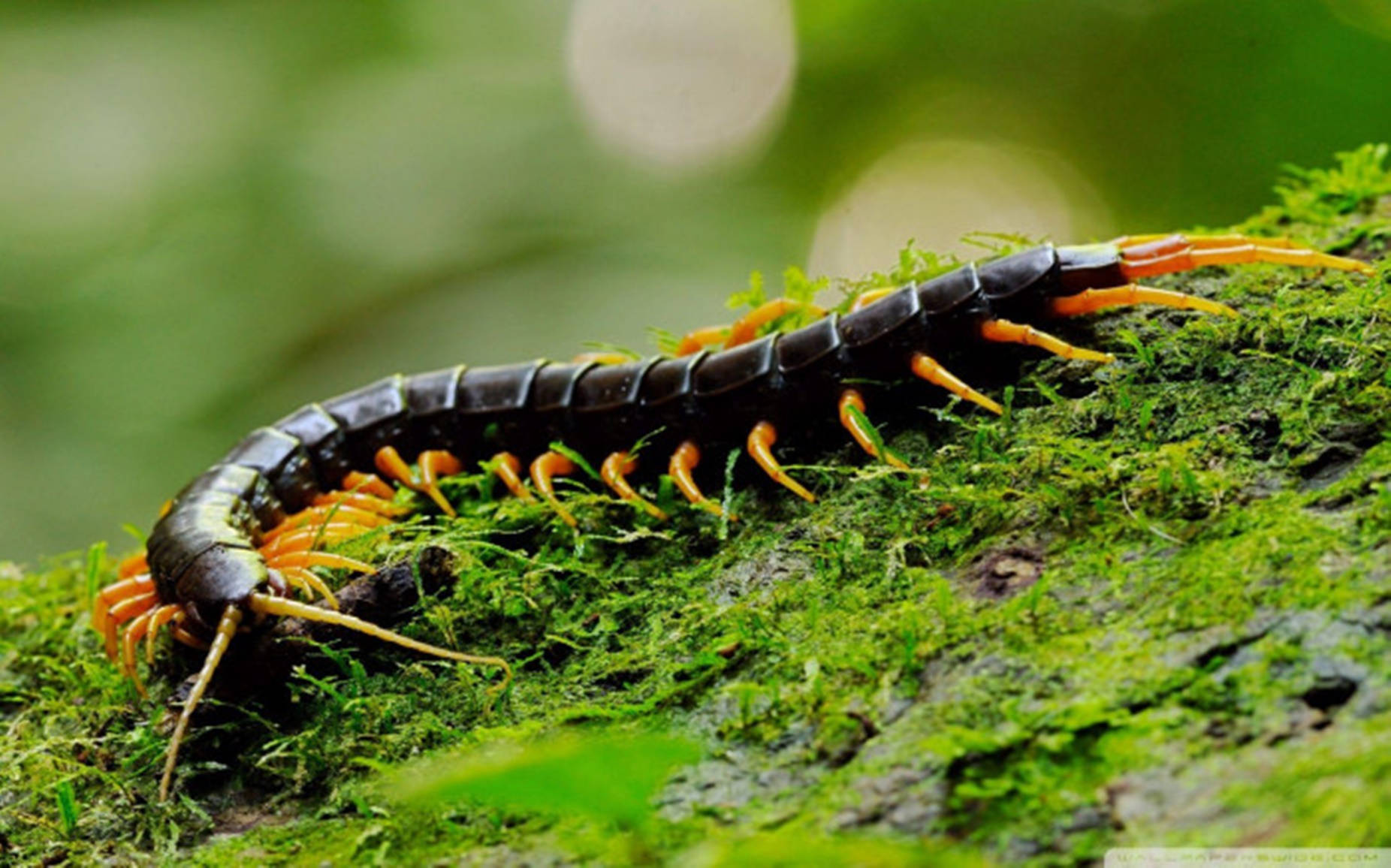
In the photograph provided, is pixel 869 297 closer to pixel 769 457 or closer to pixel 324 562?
pixel 769 457

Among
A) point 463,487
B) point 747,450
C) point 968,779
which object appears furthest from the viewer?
point 463,487

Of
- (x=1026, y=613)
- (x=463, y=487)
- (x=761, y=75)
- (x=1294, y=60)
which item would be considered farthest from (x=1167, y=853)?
(x=761, y=75)

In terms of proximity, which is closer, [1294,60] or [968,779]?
[968,779]

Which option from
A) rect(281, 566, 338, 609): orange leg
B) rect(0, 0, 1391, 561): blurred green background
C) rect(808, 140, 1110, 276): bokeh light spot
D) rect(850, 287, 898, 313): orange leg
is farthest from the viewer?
rect(808, 140, 1110, 276): bokeh light spot

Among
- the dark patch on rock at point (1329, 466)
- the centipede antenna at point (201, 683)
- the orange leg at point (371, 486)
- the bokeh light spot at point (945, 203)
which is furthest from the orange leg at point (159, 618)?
the bokeh light spot at point (945, 203)

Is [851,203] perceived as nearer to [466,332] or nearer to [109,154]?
[466,332]

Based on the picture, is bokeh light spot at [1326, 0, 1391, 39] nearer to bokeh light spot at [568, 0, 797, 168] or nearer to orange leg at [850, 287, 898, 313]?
bokeh light spot at [568, 0, 797, 168]

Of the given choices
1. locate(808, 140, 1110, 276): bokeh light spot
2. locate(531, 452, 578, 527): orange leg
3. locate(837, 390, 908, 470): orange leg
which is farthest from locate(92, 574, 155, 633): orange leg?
locate(808, 140, 1110, 276): bokeh light spot
